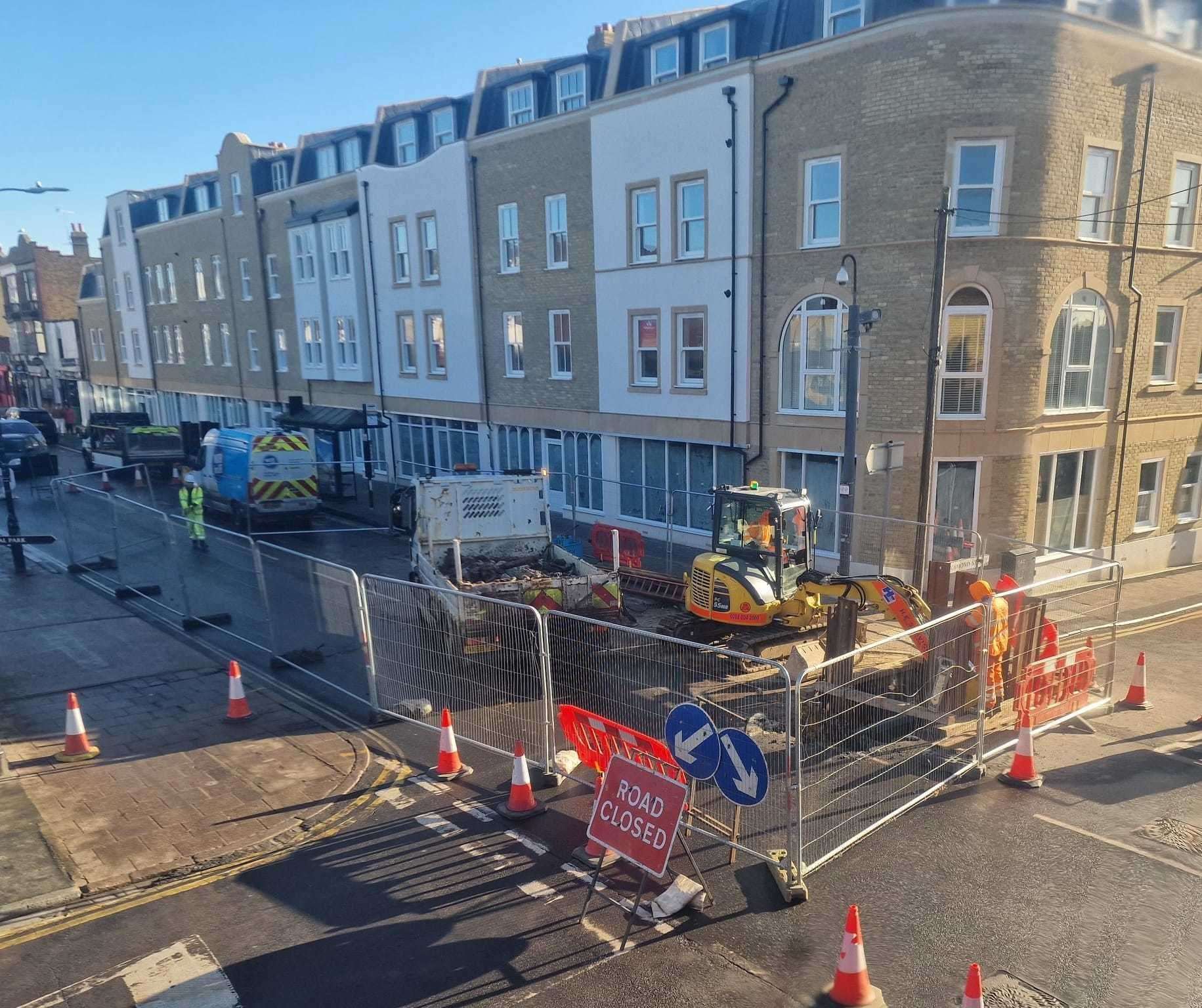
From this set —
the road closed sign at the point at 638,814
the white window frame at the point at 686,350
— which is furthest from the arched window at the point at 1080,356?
the road closed sign at the point at 638,814

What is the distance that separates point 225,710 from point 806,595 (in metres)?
7.61

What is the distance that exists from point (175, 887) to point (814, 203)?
15.5m

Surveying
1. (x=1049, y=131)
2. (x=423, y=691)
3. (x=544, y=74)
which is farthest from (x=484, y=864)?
(x=544, y=74)

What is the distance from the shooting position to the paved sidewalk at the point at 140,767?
23.6 ft

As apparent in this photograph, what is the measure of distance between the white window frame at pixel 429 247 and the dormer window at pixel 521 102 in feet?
13.7

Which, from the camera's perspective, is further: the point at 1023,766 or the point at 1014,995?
the point at 1023,766

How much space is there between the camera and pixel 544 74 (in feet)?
76.0

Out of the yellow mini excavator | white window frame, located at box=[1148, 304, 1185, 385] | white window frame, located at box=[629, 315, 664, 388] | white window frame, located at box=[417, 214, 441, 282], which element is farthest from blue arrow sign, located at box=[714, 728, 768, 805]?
white window frame, located at box=[417, 214, 441, 282]

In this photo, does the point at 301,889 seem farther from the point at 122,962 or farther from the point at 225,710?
the point at 225,710

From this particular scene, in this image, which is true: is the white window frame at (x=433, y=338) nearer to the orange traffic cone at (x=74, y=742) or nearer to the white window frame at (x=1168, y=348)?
the white window frame at (x=1168, y=348)

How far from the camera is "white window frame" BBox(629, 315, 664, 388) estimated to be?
66.9 feet

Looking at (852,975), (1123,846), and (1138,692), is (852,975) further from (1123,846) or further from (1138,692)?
(1138,692)

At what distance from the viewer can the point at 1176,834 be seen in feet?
24.5

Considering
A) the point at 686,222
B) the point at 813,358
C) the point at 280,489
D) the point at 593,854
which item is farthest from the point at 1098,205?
the point at 280,489
